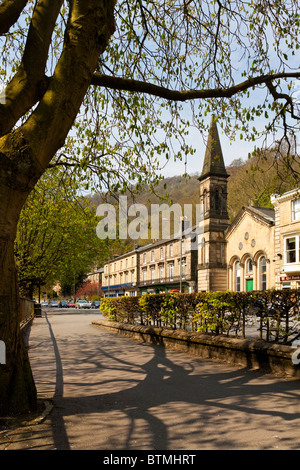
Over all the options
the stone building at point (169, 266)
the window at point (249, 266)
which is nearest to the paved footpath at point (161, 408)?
the window at point (249, 266)

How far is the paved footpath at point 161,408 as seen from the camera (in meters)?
3.95

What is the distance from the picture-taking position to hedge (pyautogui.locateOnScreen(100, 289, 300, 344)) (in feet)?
22.9

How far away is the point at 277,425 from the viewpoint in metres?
4.32

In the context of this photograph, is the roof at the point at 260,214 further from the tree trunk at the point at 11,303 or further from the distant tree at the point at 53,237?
the tree trunk at the point at 11,303

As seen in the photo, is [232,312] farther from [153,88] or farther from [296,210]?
[296,210]

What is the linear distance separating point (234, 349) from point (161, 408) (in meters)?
3.14

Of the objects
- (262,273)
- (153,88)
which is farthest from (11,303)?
(262,273)

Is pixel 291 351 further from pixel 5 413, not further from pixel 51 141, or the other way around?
pixel 51 141

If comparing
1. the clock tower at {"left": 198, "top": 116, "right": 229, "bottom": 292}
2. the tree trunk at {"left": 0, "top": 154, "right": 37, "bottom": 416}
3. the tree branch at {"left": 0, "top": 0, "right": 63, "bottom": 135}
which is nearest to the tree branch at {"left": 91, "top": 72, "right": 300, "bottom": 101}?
the tree branch at {"left": 0, "top": 0, "right": 63, "bottom": 135}

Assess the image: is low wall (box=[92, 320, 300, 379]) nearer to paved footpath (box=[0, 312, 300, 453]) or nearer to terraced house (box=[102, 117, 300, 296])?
paved footpath (box=[0, 312, 300, 453])

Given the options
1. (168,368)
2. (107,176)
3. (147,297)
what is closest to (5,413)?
(168,368)

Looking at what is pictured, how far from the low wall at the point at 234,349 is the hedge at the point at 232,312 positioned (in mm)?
320
